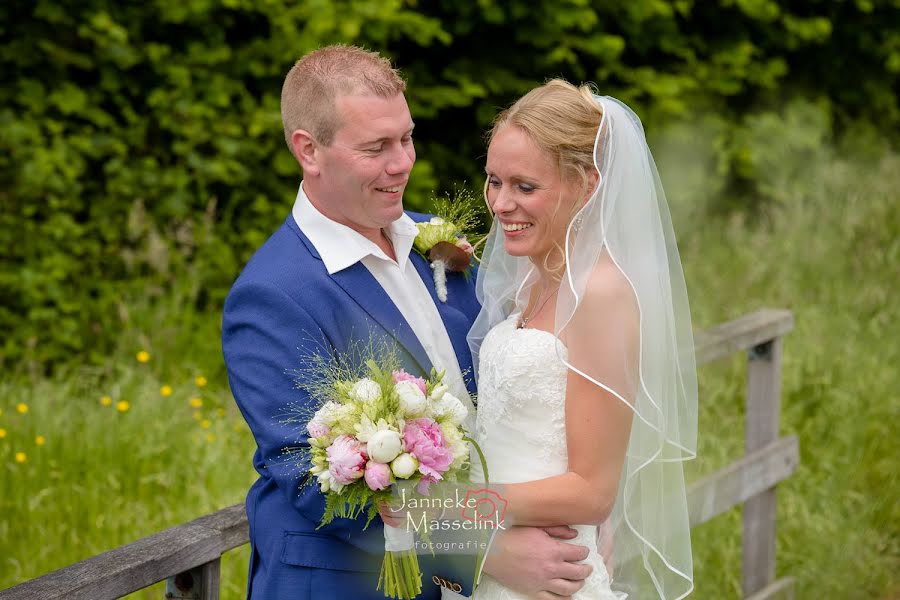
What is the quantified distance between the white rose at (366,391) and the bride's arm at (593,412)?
49 centimetres

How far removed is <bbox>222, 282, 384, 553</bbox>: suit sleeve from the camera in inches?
106

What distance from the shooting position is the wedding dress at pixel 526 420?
9.32 feet

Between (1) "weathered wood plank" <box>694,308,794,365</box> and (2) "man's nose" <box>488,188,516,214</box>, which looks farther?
(1) "weathered wood plank" <box>694,308,794,365</box>

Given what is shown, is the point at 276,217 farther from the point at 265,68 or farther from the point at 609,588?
the point at 609,588

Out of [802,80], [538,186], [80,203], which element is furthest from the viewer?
[802,80]

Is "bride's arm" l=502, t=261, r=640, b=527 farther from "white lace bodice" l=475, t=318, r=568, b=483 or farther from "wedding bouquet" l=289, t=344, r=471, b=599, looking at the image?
"wedding bouquet" l=289, t=344, r=471, b=599

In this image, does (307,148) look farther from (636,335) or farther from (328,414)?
(636,335)

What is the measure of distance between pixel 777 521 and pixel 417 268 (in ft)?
10.3

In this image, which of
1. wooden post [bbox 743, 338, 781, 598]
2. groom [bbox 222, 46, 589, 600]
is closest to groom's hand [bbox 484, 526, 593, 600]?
groom [bbox 222, 46, 589, 600]

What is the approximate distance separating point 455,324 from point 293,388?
68 centimetres

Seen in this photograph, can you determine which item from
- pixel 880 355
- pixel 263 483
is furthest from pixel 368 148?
pixel 880 355

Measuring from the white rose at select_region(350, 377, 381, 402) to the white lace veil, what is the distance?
550 mm

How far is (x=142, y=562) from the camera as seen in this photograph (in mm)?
2625

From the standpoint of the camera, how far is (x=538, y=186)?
287 centimetres
